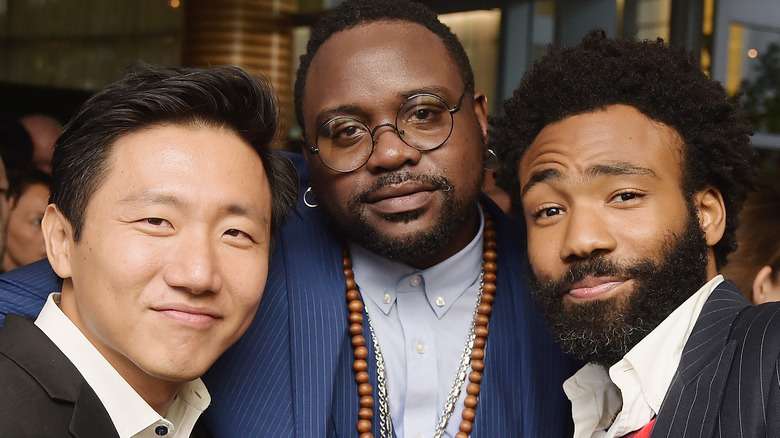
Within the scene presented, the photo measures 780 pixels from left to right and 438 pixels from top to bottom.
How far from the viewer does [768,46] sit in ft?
16.2

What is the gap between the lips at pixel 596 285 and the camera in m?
2.08

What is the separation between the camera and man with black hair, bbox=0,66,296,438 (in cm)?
181

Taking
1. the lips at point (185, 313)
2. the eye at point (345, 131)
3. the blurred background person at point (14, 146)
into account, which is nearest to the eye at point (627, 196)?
the eye at point (345, 131)

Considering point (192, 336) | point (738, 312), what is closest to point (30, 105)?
point (192, 336)

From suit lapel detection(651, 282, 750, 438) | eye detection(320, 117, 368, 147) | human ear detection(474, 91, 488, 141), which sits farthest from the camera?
human ear detection(474, 91, 488, 141)

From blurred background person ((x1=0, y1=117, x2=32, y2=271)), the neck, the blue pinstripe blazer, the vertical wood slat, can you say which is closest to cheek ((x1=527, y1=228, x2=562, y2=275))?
the blue pinstripe blazer

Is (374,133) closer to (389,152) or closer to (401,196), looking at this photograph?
(389,152)

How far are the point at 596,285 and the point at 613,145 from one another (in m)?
0.33

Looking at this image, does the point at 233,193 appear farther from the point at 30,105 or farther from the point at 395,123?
the point at 30,105

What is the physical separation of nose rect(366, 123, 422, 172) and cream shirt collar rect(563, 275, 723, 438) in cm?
73

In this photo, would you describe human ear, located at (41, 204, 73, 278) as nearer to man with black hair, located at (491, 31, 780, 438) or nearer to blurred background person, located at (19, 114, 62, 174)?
man with black hair, located at (491, 31, 780, 438)

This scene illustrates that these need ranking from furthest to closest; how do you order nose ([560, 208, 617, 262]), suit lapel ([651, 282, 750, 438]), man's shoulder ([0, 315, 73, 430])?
1. nose ([560, 208, 617, 262])
2. suit lapel ([651, 282, 750, 438])
3. man's shoulder ([0, 315, 73, 430])

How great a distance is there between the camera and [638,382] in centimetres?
201

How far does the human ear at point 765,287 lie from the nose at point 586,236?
1009 millimetres
